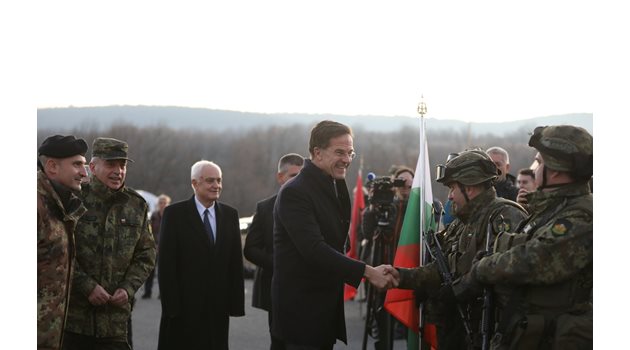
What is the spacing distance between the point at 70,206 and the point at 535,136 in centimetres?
292

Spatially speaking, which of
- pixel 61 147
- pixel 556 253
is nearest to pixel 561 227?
pixel 556 253

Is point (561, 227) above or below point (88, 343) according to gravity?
above

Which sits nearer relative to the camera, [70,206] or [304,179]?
[70,206]

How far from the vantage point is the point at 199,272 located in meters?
7.25

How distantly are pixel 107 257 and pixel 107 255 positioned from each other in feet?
0.05

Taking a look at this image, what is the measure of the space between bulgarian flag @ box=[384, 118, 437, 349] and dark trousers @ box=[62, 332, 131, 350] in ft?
6.79

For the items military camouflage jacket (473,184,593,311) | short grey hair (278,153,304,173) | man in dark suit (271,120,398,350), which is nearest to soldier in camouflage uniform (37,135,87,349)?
man in dark suit (271,120,398,350)

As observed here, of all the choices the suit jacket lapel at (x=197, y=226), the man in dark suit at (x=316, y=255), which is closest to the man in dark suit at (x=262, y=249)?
the suit jacket lapel at (x=197, y=226)

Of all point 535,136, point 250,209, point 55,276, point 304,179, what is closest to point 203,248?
point 304,179

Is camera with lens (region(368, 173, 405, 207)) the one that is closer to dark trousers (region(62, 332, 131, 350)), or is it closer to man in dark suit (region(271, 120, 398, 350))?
man in dark suit (region(271, 120, 398, 350))

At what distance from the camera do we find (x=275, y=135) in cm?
6762

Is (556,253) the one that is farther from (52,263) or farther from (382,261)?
(382,261)

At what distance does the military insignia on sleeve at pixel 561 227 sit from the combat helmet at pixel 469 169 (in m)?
1.25

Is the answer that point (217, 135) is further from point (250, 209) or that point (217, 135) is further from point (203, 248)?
point (203, 248)
